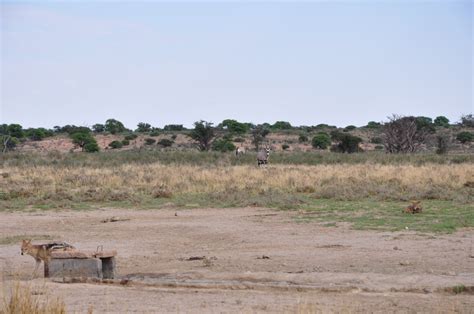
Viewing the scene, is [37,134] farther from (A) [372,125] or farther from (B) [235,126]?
(A) [372,125]

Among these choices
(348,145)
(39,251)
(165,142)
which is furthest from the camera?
(165,142)

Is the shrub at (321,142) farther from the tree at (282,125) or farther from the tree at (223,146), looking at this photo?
the tree at (282,125)

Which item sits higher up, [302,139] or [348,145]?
[302,139]

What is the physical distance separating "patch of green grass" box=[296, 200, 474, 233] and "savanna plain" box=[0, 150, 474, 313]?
0.15ft

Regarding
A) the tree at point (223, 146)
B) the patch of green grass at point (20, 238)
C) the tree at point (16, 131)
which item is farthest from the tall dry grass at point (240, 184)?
the tree at point (16, 131)

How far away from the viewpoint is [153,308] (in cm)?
982

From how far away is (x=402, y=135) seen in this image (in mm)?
63875

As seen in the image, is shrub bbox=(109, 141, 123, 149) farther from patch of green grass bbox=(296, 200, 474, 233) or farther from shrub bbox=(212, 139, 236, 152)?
patch of green grass bbox=(296, 200, 474, 233)

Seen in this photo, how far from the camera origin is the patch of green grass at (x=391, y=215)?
59.8 ft

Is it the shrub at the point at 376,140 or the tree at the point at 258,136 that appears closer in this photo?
the tree at the point at 258,136

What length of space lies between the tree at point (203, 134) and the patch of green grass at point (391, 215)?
4627cm

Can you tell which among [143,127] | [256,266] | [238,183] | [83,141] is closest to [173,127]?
[143,127]

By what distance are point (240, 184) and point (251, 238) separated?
44.4 ft

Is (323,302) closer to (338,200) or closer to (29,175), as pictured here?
(338,200)
